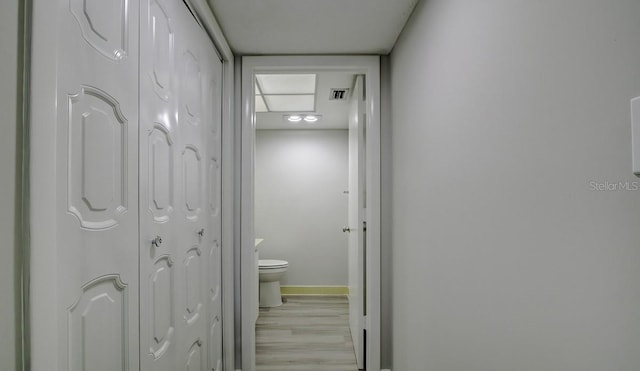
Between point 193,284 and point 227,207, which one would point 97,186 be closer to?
point 193,284

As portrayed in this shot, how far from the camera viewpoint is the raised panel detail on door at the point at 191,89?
1.68m

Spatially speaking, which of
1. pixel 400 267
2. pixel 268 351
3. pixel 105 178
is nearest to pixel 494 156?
pixel 105 178

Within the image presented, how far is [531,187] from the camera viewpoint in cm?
94

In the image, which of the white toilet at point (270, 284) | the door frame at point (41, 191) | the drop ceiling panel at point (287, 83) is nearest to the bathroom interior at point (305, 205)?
the white toilet at point (270, 284)

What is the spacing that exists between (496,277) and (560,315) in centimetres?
28

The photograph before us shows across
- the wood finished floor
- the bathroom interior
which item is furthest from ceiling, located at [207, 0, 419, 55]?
the bathroom interior

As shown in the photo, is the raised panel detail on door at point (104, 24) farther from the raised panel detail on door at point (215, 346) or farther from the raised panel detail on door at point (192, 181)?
the raised panel detail on door at point (215, 346)

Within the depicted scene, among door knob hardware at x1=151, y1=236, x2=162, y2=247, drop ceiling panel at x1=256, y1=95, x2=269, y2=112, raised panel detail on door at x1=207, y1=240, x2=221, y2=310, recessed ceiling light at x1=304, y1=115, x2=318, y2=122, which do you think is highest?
drop ceiling panel at x1=256, y1=95, x2=269, y2=112

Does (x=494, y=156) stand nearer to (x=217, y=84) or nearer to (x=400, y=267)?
(x=400, y=267)

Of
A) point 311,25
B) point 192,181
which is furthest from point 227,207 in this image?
point 311,25

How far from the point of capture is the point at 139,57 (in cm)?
121

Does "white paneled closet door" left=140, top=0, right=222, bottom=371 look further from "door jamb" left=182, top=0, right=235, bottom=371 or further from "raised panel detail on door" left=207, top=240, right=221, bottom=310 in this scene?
"door jamb" left=182, top=0, right=235, bottom=371

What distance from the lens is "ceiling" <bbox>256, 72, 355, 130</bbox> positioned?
3091mm

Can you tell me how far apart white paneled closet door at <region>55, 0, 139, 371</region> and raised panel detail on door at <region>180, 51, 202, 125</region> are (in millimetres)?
481
